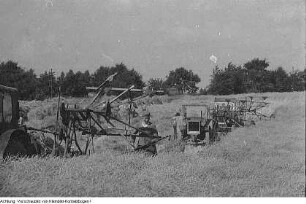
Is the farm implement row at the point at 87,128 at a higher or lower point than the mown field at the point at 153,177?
higher

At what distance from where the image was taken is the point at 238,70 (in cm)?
4925

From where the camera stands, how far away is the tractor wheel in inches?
284

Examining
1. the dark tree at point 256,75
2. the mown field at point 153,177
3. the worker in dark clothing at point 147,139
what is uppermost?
the dark tree at point 256,75

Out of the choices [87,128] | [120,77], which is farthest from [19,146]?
[120,77]

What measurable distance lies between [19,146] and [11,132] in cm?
45

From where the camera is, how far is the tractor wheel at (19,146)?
720 centimetres

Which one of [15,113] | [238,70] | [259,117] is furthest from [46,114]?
[238,70]

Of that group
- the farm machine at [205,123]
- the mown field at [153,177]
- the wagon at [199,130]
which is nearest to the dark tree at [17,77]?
the farm machine at [205,123]

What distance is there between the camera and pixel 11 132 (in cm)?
729

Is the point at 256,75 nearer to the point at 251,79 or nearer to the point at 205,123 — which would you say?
the point at 251,79

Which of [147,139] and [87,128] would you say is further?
[147,139]

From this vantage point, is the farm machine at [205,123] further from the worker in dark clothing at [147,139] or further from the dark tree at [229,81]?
the dark tree at [229,81]

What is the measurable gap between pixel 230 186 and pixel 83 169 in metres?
2.22

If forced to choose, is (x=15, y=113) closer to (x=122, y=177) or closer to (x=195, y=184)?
(x=122, y=177)
